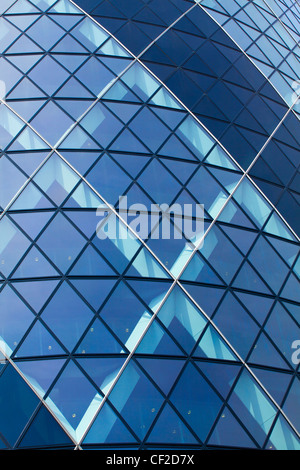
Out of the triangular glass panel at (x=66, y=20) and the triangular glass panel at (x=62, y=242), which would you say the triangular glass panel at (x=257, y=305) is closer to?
the triangular glass panel at (x=62, y=242)

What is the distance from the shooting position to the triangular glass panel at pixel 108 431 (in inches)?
624

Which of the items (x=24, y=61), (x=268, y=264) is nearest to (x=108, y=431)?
(x=268, y=264)

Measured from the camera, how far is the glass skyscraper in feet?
54.5

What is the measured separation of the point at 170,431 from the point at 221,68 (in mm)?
17528

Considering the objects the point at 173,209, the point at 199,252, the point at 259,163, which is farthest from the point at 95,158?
the point at 259,163

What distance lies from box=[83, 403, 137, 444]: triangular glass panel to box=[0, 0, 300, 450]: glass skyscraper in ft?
0.14

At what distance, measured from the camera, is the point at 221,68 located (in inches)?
993

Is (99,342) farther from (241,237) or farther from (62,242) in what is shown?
(241,237)

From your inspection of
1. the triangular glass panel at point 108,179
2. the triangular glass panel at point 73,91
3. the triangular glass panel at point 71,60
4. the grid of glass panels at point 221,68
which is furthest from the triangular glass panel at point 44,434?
the triangular glass panel at point 71,60

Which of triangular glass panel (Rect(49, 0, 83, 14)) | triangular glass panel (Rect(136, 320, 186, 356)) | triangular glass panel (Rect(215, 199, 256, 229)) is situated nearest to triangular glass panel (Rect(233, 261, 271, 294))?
triangular glass panel (Rect(215, 199, 256, 229))

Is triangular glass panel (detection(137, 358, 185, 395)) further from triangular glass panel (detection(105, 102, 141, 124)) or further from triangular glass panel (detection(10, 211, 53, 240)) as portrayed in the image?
triangular glass panel (detection(105, 102, 141, 124))

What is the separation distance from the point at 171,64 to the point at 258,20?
9481mm
